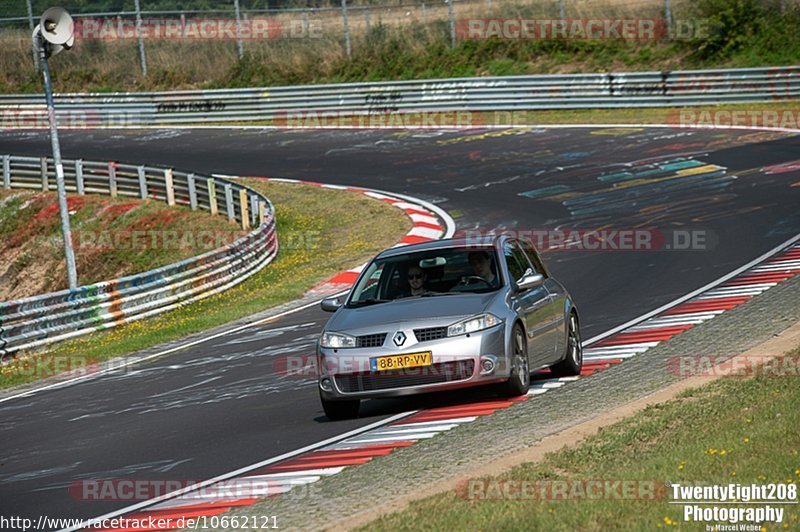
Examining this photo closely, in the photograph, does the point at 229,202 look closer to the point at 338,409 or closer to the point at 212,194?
the point at 212,194

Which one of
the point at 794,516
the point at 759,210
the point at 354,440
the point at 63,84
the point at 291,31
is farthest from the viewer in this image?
the point at 63,84

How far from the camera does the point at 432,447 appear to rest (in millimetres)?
9328

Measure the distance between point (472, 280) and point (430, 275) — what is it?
0.39m

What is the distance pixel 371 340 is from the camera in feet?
35.6

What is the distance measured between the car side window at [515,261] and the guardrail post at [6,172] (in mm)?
28358

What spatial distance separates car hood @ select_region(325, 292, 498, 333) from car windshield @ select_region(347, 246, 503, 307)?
0.20 metres

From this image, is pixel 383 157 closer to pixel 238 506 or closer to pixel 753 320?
pixel 753 320

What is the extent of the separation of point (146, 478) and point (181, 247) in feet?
66.4

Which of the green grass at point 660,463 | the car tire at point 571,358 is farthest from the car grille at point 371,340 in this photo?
the green grass at point 660,463

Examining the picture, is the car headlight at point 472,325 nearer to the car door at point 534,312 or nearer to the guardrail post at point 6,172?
the car door at point 534,312

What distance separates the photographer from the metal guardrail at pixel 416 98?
35125mm

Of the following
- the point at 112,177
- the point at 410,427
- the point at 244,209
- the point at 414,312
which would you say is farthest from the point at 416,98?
the point at 410,427

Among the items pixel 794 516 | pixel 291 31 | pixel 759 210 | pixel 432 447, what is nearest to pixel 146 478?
pixel 432 447

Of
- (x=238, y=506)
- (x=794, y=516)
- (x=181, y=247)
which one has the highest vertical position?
(x=794, y=516)
